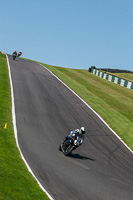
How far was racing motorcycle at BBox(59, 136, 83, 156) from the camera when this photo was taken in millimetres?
15445

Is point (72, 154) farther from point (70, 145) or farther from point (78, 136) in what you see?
point (78, 136)

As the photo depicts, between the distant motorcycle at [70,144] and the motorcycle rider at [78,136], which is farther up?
the motorcycle rider at [78,136]

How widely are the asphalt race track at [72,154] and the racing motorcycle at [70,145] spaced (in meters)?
0.30

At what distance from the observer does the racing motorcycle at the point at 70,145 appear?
1545 cm

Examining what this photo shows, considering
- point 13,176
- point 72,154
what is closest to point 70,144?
point 72,154

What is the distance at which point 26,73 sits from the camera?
127 feet

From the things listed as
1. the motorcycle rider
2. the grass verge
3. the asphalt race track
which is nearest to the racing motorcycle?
the motorcycle rider

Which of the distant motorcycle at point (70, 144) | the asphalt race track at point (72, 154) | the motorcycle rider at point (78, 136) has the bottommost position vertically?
the asphalt race track at point (72, 154)

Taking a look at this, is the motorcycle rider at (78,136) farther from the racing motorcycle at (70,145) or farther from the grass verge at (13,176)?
the grass verge at (13,176)

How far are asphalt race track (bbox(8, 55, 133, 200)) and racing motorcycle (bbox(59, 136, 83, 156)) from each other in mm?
301

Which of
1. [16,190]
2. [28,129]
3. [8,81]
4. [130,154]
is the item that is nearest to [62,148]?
[28,129]

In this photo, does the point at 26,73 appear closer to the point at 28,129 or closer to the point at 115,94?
the point at 115,94

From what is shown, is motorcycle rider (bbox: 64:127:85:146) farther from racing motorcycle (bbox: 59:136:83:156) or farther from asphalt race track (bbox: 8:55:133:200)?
asphalt race track (bbox: 8:55:133:200)

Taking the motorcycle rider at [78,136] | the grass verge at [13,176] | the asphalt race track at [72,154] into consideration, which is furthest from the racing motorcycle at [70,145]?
the grass verge at [13,176]
